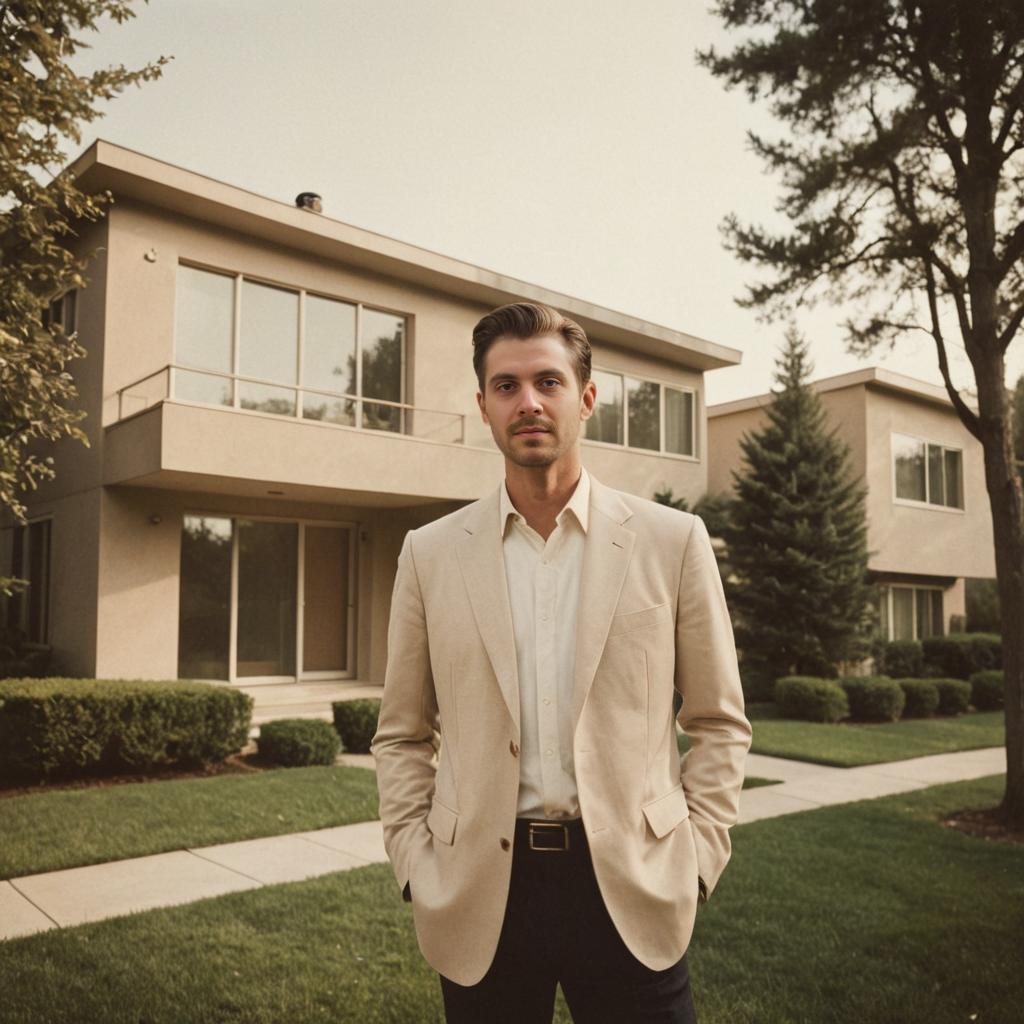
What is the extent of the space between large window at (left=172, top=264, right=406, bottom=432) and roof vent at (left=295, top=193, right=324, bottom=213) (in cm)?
Result: 148

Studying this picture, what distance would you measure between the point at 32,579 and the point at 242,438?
482cm

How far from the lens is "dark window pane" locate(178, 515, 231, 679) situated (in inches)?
509

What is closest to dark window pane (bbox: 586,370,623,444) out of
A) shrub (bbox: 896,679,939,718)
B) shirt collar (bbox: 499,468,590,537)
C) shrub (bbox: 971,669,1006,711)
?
shrub (bbox: 896,679,939,718)

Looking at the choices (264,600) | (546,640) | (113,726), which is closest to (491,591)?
(546,640)

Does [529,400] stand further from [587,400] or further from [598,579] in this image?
[598,579]

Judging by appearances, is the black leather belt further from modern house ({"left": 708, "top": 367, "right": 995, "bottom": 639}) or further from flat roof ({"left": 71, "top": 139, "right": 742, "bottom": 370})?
modern house ({"left": 708, "top": 367, "right": 995, "bottom": 639})

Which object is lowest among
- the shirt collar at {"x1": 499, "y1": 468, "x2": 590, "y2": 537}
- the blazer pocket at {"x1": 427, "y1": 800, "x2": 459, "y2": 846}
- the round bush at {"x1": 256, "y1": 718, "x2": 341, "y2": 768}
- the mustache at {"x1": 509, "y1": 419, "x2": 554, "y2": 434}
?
the round bush at {"x1": 256, "y1": 718, "x2": 341, "y2": 768}

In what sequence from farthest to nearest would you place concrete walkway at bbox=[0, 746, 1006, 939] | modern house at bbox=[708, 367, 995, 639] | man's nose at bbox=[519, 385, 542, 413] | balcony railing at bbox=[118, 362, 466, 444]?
1. modern house at bbox=[708, 367, 995, 639]
2. balcony railing at bbox=[118, 362, 466, 444]
3. concrete walkway at bbox=[0, 746, 1006, 939]
4. man's nose at bbox=[519, 385, 542, 413]

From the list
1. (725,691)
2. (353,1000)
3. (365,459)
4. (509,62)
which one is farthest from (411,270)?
(725,691)

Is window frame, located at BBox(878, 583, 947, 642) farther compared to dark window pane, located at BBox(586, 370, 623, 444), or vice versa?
window frame, located at BBox(878, 583, 947, 642)

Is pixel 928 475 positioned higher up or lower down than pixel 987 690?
higher up

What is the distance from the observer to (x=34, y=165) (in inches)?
271

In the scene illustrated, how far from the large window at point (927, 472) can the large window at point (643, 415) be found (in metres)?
6.26

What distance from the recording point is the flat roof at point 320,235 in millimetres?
11461
